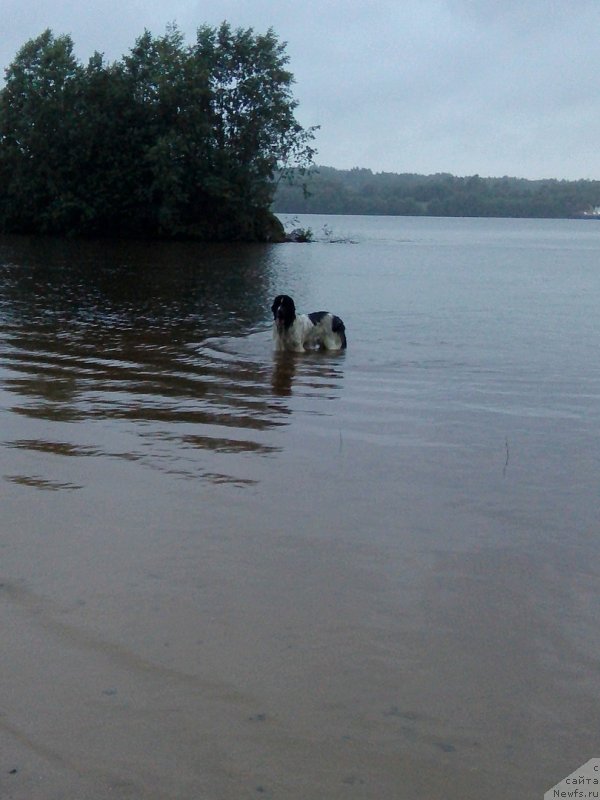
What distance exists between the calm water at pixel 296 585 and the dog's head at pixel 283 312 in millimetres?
2180

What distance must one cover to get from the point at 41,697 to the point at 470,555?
88.5 inches

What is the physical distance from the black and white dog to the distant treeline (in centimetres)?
13832

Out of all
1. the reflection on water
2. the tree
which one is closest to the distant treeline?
the tree

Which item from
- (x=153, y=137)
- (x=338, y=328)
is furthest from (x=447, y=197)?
(x=338, y=328)

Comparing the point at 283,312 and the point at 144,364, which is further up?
the point at 283,312

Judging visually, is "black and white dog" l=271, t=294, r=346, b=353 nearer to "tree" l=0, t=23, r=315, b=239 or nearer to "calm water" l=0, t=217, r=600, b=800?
"calm water" l=0, t=217, r=600, b=800

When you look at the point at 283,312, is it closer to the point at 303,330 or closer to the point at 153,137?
the point at 303,330

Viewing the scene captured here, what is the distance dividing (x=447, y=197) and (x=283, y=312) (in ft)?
495

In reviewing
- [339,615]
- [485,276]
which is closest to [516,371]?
[339,615]

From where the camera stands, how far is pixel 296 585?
4.18 metres

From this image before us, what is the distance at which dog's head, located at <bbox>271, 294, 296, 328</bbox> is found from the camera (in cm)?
1223

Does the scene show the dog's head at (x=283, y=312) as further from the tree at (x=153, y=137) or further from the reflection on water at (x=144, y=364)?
the tree at (x=153, y=137)

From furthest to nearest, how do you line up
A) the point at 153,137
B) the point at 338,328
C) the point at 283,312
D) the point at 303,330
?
the point at 153,137 → the point at 338,328 → the point at 303,330 → the point at 283,312

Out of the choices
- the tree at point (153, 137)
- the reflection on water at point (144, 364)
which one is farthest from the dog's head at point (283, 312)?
the tree at point (153, 137)
